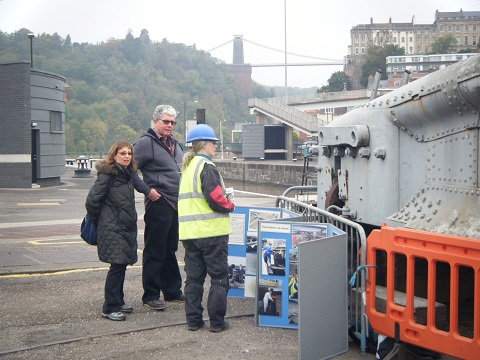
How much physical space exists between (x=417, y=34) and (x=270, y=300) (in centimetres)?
7415

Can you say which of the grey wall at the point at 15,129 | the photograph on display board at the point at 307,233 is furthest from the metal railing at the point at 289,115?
the photograph on display board at the point at 307,233

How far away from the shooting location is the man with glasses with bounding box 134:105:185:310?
24.9 feet

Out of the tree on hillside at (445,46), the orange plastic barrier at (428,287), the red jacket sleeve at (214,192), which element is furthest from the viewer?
the tree on hillside at (445,46)

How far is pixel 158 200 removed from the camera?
7.61 metres

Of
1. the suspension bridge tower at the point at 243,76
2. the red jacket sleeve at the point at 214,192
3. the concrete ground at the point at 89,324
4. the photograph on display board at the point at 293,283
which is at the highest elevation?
the suspension bridge tower at the point at 243,76

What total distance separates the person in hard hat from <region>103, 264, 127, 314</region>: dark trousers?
0.73m

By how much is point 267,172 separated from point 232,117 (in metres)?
68.9

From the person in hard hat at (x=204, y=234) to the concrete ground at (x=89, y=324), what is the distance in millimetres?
220

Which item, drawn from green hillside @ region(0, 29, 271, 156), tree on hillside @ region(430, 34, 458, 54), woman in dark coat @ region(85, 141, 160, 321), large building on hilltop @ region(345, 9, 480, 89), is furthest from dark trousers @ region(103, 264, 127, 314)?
green hillside @ region(0, 29, 271, 156)

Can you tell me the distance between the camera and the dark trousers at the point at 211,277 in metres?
6.69

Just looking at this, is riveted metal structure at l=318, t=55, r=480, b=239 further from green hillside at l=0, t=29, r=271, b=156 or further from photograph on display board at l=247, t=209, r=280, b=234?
green hillside at l=0, t=29, r=271, b=156

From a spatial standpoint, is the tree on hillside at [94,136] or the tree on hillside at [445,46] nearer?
the tree on hillside at [445,46]

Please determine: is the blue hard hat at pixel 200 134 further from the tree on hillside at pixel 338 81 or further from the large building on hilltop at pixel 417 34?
the tree on hillside at pixel 338 81

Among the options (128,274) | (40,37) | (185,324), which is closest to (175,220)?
(185,324)
